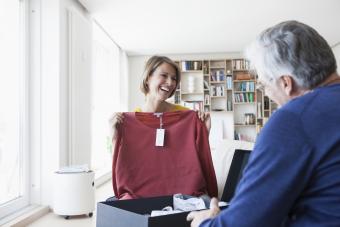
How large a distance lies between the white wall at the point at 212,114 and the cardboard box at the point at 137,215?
613cm

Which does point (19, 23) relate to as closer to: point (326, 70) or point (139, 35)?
point (139, 35)

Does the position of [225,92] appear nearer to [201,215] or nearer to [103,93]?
[103,93]

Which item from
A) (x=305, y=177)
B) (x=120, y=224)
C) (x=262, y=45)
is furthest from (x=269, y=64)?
(x=120, y=224)

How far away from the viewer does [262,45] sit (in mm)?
877

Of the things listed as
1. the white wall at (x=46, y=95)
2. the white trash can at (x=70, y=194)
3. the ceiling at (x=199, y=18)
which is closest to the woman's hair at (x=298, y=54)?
the white trash can at (x=70, y=194)

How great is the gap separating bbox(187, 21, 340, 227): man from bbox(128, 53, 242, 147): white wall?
264 inches

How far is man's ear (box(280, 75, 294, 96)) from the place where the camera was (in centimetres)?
86

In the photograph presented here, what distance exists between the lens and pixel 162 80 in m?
2.02

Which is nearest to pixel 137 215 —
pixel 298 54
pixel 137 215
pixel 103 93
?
pixel 137 215

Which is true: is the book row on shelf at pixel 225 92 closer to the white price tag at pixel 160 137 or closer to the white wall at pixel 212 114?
the white wall at pixel 212 114

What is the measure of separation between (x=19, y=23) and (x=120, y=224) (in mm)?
2874

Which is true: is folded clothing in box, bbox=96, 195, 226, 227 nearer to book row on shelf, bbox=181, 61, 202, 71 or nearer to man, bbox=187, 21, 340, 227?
man, bbox=187, 21, 340, 227

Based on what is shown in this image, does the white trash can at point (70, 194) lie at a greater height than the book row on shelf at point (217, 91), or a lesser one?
lesser

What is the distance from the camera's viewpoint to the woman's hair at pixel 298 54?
0.82 m
